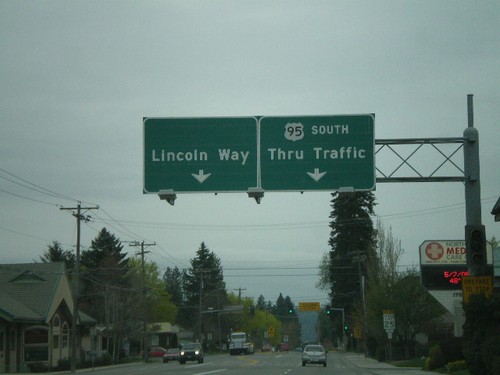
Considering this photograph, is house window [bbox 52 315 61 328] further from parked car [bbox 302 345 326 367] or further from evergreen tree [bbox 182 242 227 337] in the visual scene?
evergreen tree [bbox 182 242 227 337]

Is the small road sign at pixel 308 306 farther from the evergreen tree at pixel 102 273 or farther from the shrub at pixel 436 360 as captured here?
the shrub at pixel 436 360

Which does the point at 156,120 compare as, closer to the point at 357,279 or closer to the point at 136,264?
the point at 357,279

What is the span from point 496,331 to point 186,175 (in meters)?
9.37

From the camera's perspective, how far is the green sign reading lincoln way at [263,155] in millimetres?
21344

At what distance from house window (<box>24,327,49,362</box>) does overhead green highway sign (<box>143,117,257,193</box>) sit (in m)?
38.4

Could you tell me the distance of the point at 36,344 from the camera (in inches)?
2234

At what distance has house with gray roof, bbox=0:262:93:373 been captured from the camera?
51.8 m

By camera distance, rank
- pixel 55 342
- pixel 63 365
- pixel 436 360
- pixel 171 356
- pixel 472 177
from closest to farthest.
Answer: pixel 472 177 < pixel 436 360 < pixel 63 365 < pixel 55 342 < pixel 171 356

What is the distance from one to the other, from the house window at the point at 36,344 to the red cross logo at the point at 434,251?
28336 mm

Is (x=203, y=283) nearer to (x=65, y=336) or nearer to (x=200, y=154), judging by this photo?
(x=65, y=336)

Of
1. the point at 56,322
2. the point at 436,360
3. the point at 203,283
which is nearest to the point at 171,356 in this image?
the point at 56,322

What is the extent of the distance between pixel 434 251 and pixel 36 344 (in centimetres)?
2921

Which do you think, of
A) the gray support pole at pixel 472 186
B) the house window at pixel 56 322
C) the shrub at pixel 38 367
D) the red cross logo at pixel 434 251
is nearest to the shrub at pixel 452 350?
the red cross logo at pixel 434 251

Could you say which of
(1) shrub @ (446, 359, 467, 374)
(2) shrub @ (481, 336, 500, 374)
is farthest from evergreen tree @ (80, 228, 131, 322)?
(2) shrub @ (481, 336, 500, 374)
